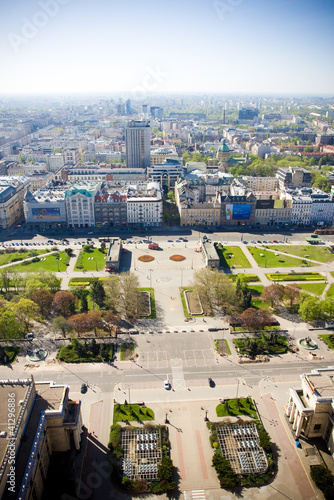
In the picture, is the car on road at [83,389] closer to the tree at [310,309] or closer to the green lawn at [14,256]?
the tree at [310,309]

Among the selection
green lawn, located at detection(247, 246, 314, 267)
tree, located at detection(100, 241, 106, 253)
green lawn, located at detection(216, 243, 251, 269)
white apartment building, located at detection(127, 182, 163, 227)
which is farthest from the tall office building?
green lawn, located at detection(247, 246, 314, 267)

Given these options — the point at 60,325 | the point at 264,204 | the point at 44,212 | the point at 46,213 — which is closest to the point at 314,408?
the point at 60,325

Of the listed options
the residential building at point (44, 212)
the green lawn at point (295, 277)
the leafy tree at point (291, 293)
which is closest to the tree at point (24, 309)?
the leafy tree at point (291, 293)

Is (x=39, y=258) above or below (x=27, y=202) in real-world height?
below

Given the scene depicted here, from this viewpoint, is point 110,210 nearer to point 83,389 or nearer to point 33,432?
point 83,389

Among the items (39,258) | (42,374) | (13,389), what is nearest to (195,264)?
(39,258)

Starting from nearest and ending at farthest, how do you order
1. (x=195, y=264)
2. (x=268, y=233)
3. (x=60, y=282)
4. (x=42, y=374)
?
(x=42, y=374)
(x=60, y=282)
(x=195, y=264)
(x=268, y=233)

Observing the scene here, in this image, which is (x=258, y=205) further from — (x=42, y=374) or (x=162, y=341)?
(x=42, y=374)
